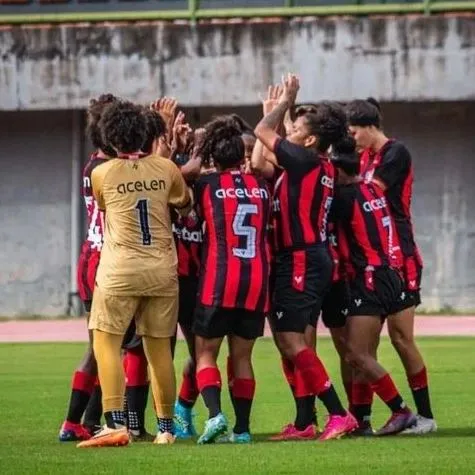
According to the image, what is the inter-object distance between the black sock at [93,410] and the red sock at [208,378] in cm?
91

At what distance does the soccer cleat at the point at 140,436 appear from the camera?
11727 millimetres

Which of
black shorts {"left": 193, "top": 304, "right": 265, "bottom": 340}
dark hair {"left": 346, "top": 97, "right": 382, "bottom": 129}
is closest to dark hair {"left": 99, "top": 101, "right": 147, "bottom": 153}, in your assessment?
black shorts {"left": 193, "top": 304, "right": 265, "bottom": 340}

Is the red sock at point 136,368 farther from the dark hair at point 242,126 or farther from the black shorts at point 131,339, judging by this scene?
the dark hair at point 242,126

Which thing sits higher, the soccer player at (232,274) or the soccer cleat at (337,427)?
the soccer player at (232,274)

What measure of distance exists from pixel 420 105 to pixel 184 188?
17.3 metres

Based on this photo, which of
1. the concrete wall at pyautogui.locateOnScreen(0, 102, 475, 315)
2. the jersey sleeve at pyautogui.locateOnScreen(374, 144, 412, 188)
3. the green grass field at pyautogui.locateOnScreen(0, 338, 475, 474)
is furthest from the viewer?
the concrete wall at pyautogui.locateOnScreen(0, 102, 475, 315)

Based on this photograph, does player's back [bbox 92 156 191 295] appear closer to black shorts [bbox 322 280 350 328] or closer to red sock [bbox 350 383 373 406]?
black shorts [bbox 322 280 350 328]

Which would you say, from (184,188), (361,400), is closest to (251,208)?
(184,188)

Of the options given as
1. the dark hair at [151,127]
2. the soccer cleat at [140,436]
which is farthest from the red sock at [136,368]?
the dark hair at [151,127]

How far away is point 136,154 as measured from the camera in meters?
11.1

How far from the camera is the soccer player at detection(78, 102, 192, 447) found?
11.0 metres

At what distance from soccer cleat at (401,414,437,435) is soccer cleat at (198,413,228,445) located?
1457 millimetres

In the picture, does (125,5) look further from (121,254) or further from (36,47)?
(121,254)

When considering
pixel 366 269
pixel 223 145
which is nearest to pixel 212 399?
pixel 366 269
